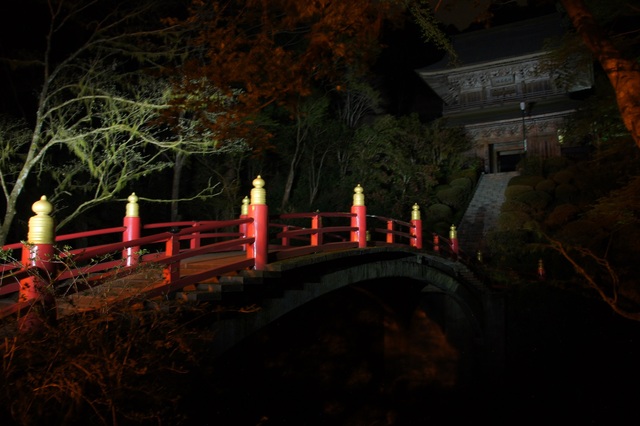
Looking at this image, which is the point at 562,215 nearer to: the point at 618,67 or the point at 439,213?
the point at 439,213

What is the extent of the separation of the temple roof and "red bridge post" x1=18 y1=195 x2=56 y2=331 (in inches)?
1184

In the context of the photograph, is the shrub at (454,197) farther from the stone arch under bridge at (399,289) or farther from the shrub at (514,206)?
the stone arch under bridge at (399,289)

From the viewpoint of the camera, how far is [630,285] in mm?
11328

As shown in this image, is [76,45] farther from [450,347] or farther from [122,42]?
[450,347]

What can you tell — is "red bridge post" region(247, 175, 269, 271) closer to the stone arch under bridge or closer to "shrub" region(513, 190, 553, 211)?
the stone arch under bridge

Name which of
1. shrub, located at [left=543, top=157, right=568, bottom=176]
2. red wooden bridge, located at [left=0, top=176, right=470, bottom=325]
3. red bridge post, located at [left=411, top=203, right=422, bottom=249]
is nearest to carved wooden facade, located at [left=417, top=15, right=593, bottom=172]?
shrub, located at [left=543, top=157, right=568, bottom=176]

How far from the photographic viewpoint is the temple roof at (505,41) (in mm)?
31375

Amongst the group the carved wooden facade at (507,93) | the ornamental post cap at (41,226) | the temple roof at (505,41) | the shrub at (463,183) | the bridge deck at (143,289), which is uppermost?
the temple roof at (505,41)

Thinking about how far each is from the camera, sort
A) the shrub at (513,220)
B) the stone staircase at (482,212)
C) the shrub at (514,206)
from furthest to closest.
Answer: the stone staircase at (482,212), the shrub at (514,206), the shrub at (513,220)

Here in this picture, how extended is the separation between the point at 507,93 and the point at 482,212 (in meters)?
11.6

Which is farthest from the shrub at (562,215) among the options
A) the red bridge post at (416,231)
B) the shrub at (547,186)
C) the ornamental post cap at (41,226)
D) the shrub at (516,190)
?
the ornamental post cap at (41,226)

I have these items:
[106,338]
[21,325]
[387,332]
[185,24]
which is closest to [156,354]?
[106,338]

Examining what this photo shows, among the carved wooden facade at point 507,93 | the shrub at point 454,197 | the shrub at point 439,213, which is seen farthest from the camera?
the carved wooden facade at point 507,93

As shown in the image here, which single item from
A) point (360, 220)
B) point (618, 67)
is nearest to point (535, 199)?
point (360, 220)
